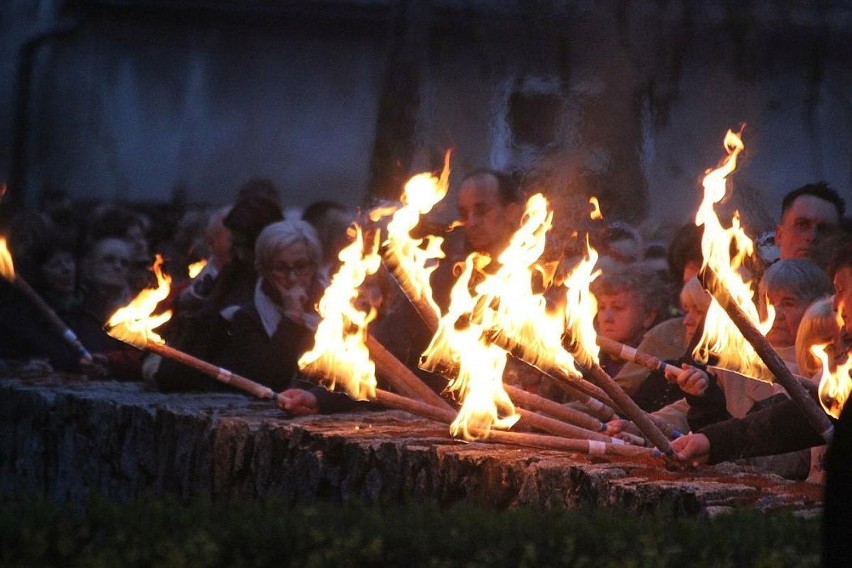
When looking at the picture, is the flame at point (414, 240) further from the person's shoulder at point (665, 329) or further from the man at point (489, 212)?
the person's shoulder at point (665, 329)

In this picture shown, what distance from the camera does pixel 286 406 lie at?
827 cm

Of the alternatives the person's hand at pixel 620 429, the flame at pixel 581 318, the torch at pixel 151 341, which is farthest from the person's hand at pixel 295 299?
the flame at pixel 581 318

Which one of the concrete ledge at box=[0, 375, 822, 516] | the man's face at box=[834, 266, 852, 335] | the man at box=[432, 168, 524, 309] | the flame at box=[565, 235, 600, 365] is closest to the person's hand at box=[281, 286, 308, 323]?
the concrete ledge at box=[0, 375, 822, 516]

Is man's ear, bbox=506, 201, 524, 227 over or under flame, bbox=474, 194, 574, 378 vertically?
over

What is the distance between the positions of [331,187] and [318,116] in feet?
4.65

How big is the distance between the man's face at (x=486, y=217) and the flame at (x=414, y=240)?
98cm

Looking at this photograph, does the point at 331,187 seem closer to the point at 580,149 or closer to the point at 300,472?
the point at 580,149

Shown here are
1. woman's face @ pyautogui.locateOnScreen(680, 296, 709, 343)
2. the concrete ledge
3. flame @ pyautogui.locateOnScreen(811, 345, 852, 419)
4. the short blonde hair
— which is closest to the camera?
flame @ pyautogui.locateOnScreen(811, 345, 852, 419)

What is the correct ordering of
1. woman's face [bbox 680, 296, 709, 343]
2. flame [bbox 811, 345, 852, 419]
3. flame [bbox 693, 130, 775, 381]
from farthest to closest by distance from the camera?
woman's face [bbox 680, 296, 709, 343] < flame [bbox 693, 130, 775, 381] < flame [bbox 811, 345, 852, 419]

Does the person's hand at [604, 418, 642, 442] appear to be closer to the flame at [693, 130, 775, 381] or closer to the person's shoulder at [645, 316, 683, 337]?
the flame at [693, 130, 775, 381]

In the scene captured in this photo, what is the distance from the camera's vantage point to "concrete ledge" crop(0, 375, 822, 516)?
5.96 metres

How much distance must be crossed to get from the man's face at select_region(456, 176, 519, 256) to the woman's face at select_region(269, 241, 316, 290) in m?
1.01

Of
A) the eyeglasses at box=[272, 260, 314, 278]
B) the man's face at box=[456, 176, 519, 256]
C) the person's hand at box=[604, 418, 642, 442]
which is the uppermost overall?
the man's face at box=[456, 176, 519, 256]

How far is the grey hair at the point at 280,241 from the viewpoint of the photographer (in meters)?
9.24
